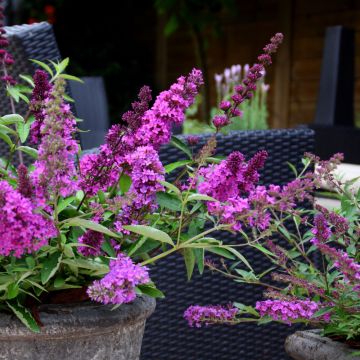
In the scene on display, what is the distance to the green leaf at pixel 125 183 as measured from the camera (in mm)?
983

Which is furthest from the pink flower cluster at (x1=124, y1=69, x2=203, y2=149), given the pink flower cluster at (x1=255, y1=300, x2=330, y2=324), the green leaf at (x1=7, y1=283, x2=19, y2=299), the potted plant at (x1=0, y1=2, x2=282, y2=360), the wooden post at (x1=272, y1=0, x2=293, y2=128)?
the wooden post at (x1=272, y1=0, x2=293, y2=128)

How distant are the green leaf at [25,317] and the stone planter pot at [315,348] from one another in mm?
542

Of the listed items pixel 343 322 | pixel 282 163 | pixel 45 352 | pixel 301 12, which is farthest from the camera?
pixel 301 12

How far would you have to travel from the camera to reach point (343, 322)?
122cm

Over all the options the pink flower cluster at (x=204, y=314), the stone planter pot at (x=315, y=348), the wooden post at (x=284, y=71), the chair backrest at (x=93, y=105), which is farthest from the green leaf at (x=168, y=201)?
the wooden post at (x=284, y=71)

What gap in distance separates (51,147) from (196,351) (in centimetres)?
106

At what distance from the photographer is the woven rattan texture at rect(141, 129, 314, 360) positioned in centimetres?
171

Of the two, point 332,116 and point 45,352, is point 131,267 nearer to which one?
point 45,352

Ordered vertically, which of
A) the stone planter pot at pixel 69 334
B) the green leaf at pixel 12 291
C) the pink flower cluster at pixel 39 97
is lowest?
the stone planter pot at pixel 69 334

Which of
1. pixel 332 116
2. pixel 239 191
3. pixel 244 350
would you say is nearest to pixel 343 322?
pixel 239 191

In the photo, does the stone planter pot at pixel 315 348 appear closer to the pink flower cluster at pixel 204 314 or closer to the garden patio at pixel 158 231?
the garden patio at pixel 158 231

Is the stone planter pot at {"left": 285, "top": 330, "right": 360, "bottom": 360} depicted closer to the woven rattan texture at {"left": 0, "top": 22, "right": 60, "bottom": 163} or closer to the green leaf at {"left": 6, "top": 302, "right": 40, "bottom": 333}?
the green leaf at {"left": 6, "top": 302, "right": 40, "bottom": 333}

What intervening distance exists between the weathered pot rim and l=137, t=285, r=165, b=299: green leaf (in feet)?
0.11

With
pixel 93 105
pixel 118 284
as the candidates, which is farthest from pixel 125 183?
pixel 93 105
